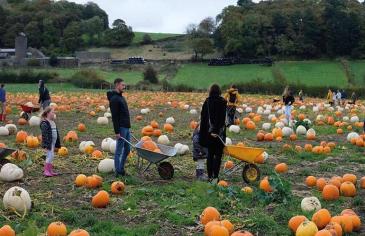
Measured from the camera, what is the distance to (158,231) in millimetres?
7137

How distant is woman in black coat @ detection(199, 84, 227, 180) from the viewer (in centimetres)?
1002

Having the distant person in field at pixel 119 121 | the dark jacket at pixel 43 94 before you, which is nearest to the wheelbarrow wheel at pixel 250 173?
the distant person in field at pixel 119 121

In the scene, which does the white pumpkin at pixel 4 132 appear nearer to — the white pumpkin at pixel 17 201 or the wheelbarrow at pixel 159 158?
the wheelbarrow at pixel 159 158

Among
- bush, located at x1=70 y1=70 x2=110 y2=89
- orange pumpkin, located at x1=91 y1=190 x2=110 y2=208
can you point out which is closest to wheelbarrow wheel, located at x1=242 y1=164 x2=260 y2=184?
orange pumpkin, located at x1=91 y1=190 x2=110 y2=208

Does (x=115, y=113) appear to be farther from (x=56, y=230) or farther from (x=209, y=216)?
(x=56, y=230)

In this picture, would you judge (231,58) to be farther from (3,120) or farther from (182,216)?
(182,216)

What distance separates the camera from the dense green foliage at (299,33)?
90.9m

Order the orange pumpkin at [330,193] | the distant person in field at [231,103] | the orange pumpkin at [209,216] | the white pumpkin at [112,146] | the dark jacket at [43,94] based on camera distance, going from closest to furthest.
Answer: the orange pumpkin at [209,216] → the orange pumpkin at [330,193] → the white pumpkin at [112,146] → the distant person in field at [231,103] → the dark jacket at [43,94]

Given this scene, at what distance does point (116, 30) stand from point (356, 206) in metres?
121

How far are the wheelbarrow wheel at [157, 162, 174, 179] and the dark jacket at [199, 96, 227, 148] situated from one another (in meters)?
0.81

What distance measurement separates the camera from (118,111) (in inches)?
407

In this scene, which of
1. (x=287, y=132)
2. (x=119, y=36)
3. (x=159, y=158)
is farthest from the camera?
(x=119, y=36)

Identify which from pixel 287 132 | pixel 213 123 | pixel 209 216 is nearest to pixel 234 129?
pixel 287 132

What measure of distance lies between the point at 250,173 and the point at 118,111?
280 centimetres
